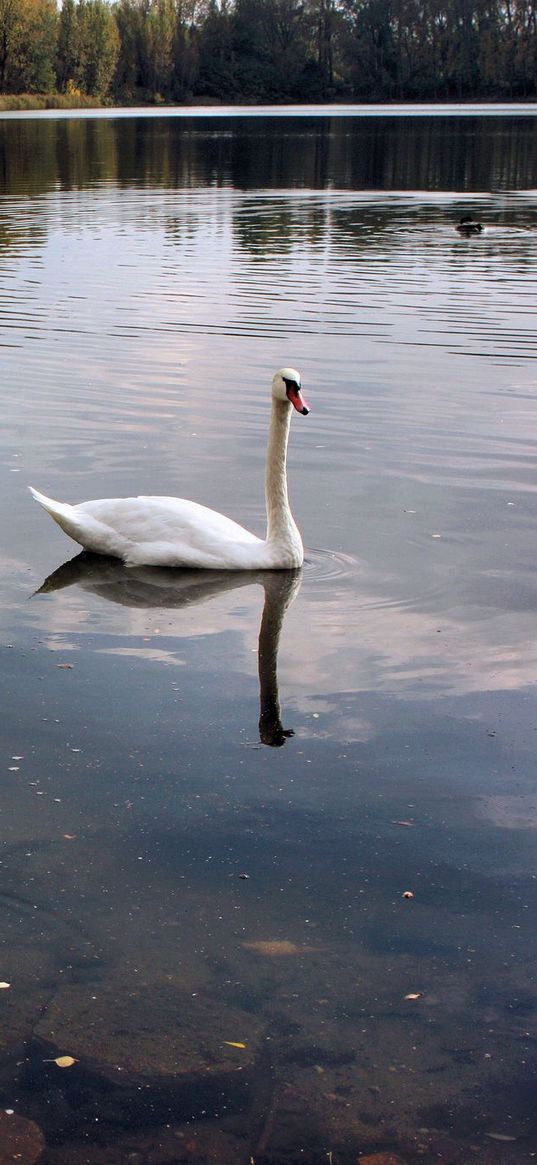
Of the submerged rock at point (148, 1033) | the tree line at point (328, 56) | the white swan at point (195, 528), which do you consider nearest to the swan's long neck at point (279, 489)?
the white swan at point (195, 528)

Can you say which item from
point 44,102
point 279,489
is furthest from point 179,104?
point 279,489

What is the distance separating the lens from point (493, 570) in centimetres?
984

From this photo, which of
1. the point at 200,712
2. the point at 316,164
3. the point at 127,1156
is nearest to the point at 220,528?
the point at 200,712

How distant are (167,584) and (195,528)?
0.41 metres

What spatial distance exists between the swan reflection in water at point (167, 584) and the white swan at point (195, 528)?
70 millimetres

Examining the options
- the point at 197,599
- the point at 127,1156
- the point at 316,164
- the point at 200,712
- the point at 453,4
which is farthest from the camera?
the point at 453,4

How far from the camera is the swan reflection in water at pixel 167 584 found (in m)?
9.16

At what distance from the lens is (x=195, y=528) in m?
9.59

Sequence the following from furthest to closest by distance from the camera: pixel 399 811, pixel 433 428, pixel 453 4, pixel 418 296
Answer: pixel 453 4 < pixel 418 296 < pixel 433 428 < pixel 399 811

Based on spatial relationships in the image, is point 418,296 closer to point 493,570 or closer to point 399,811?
point 493,570

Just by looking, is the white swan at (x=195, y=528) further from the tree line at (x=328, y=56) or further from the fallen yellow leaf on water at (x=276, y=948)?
the tree line at (x=328, y=56)

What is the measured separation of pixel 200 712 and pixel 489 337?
1324 cm

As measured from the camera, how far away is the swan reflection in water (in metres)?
9.16

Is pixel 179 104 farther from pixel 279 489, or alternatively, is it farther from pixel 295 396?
pixel 279 489
